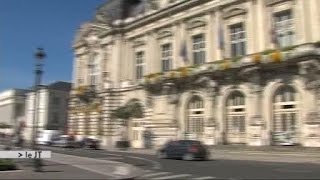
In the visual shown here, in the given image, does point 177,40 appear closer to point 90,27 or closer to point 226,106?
point 226,106

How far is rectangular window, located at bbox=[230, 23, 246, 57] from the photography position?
4431 centimetres

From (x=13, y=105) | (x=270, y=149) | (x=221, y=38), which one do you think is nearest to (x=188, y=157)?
(x=270, y=149)

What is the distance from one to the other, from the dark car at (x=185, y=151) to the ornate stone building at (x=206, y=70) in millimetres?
9246

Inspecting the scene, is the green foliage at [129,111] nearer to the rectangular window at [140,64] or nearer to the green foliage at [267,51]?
the rectangular window at [140,64]

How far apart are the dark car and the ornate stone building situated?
30.3ft

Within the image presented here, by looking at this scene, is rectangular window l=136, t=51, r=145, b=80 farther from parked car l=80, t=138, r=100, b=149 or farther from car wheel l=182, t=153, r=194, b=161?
car wheel l=182, t=153, r=194, b=161

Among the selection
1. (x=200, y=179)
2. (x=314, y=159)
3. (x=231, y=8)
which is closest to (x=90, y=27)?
(x=231, y=8)

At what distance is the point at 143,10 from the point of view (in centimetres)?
5766

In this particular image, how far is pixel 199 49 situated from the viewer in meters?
48.8

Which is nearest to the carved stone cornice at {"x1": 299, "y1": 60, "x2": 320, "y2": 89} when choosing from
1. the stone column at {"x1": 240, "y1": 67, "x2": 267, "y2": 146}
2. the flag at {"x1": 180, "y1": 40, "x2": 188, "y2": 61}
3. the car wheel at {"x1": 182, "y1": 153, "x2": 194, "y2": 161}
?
the stone column at {"x1": 240, "y1": 67, "x2": 267, "y2": 146}

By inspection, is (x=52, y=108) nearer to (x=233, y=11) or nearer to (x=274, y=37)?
(x=233, y=11)

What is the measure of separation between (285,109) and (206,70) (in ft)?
27.8

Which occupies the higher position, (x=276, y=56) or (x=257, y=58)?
(x=257, y=58)

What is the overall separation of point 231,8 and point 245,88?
26.2 ft
